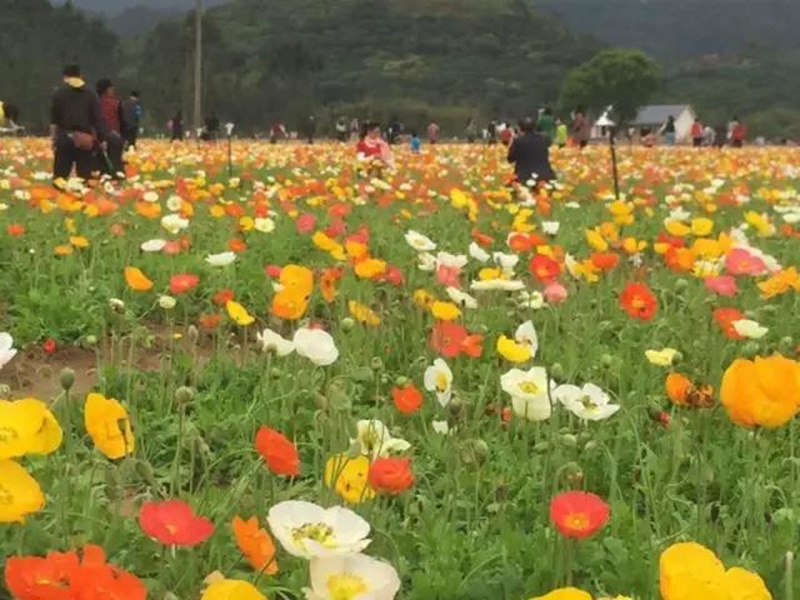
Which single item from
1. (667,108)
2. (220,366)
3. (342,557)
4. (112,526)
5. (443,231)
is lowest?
(667,108)

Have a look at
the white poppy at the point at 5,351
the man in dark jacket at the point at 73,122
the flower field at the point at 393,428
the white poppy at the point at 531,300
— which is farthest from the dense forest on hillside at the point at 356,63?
the white poppy at the point at 5,351

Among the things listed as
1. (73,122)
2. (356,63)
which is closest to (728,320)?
(73,122)

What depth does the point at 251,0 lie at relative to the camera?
405ft

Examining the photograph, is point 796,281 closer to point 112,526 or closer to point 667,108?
point 112,526

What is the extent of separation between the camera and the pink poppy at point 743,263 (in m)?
3.39

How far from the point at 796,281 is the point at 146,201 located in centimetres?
311

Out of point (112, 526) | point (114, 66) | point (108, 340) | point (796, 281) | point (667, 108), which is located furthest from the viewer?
point (667, 108)

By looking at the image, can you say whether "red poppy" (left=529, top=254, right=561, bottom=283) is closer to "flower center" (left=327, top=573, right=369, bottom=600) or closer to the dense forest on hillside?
"flower center" (left=327, top=573, right=369, bottom=600)

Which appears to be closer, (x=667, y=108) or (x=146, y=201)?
(x=146, y=201)

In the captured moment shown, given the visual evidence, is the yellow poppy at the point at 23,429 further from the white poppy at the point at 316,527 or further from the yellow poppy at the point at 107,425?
the white poppy at the point at 316,527

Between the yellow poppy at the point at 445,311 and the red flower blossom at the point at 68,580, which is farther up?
the red flower blossom at the point at 68,580

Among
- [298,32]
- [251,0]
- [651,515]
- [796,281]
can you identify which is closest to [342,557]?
[651,515]

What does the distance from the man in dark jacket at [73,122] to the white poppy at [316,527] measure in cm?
776

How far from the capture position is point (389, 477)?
5.62 ft
